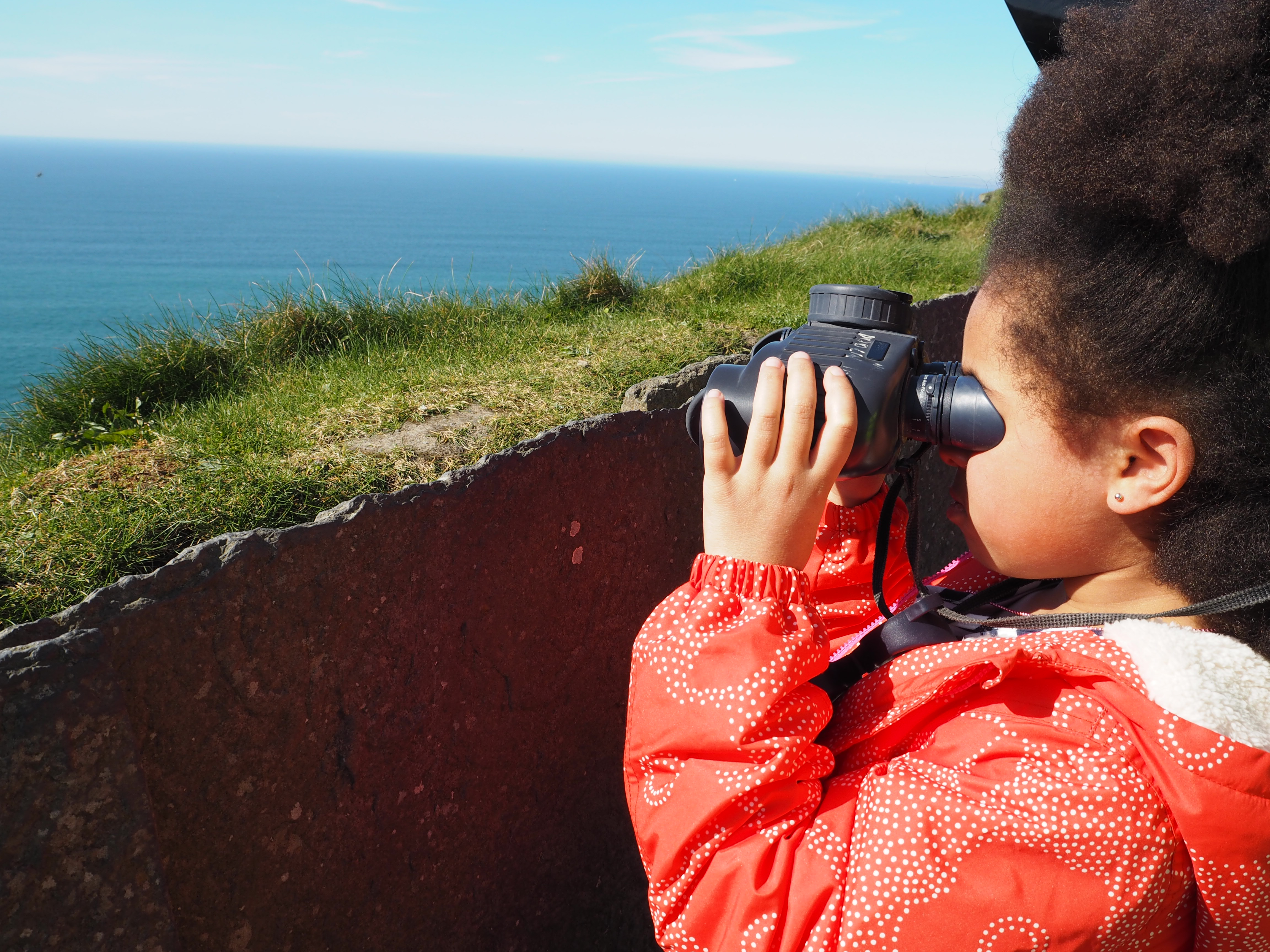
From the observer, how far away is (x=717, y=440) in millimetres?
1200

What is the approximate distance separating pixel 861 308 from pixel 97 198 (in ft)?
260

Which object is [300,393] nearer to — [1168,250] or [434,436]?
[434,436]

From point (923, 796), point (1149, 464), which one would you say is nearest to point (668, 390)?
point (1149, 464)

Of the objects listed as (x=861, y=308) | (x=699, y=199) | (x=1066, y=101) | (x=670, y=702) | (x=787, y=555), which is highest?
(x=1066, y=101)

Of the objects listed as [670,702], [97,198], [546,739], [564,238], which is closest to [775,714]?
[670,702]

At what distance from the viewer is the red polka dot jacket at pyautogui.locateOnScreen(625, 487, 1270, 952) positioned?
0.98m

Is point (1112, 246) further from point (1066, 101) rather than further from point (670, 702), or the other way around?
point (670, 702)

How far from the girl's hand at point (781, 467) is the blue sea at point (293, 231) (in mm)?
2880

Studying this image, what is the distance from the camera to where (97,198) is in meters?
67.8

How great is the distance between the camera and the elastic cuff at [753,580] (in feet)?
3.81

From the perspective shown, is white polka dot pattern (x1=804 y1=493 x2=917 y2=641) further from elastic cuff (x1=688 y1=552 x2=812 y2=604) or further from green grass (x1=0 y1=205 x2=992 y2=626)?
→ green grass (x1=0 y1=205 x2=992 y2=626)

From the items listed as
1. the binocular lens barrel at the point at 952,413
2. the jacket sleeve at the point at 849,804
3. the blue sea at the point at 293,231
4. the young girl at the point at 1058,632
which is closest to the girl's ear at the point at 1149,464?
the young girl at the point at 1058,632

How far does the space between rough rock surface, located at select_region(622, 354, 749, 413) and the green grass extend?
0.07 m

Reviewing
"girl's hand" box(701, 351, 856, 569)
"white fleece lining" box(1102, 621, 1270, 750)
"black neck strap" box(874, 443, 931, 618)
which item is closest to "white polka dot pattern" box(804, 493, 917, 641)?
"black neck strap" box(874, 443, 931, 618)
